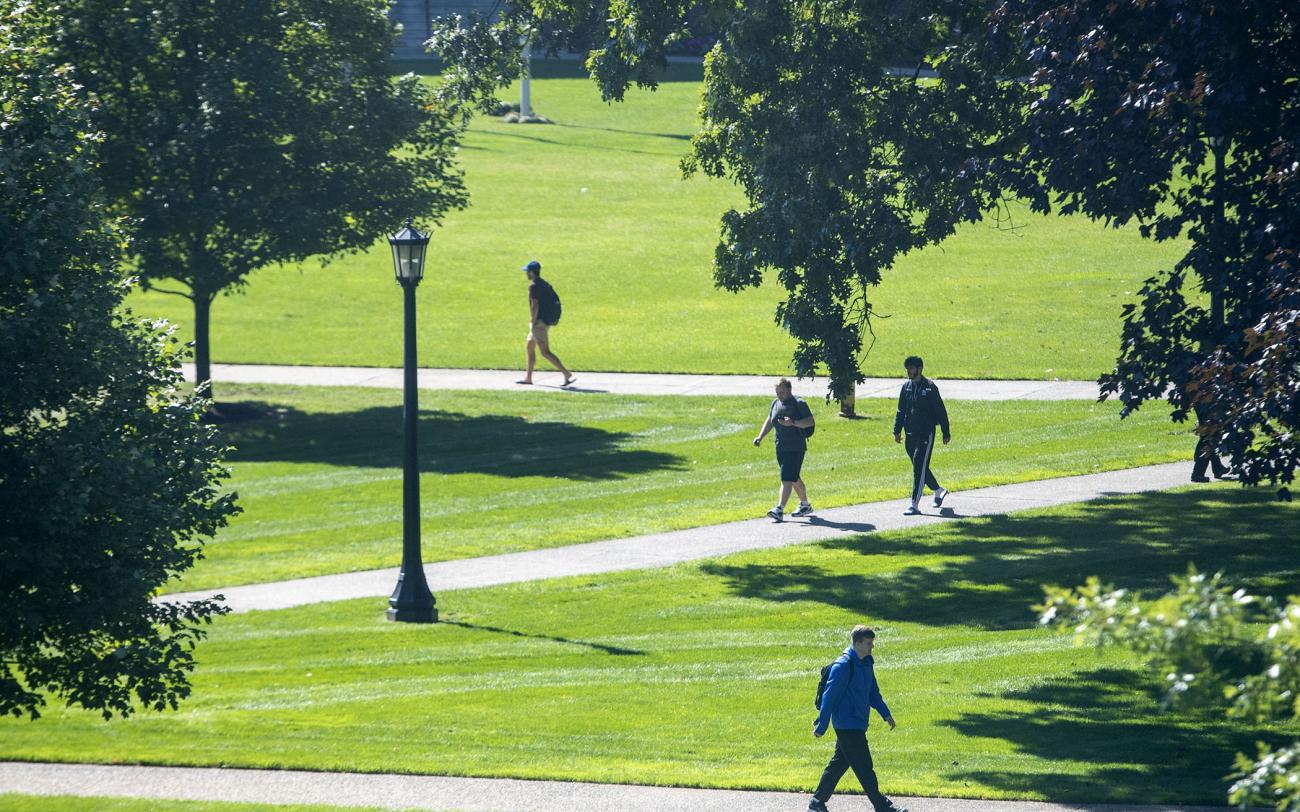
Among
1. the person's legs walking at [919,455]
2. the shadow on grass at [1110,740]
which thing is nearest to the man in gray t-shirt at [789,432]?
the person's legs walking at [919,455]

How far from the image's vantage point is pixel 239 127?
26.4 m

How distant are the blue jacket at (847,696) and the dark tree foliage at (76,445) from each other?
4.11m

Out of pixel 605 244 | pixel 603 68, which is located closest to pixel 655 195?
pixel 605 244

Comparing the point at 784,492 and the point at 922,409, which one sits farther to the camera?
the point at 784,492

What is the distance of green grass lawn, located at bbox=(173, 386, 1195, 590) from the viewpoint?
803 inches

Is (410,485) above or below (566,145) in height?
below

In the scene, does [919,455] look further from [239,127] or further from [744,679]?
[239,127]

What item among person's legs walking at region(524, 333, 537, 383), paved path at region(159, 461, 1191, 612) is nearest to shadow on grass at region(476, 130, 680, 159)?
person's legs walking at region(524, 333, 537, 383)

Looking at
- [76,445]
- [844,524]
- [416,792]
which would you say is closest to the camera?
[76,445]

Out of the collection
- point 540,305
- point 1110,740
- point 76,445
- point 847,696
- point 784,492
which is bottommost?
point 1110,740

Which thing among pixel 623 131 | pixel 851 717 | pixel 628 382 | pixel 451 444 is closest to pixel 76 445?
pixel 851 717

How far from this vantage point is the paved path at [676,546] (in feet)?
59.6

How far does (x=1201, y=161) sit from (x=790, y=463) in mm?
6794

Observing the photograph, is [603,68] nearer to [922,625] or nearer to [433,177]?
[922,625]
